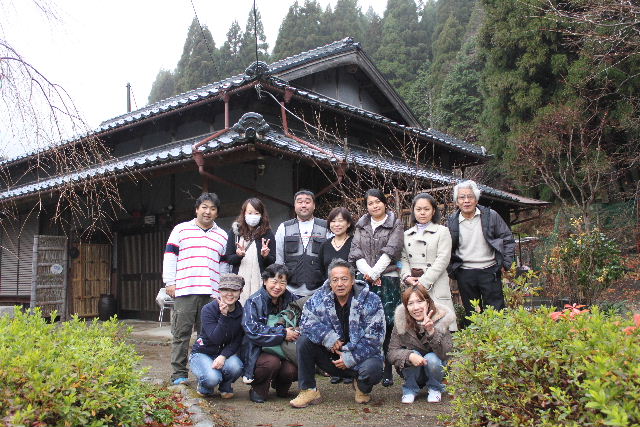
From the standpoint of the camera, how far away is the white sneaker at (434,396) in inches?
164

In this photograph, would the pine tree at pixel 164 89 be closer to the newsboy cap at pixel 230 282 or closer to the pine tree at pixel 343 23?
the pine tree at pixel 343 23

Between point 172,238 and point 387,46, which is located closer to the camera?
point 172,238

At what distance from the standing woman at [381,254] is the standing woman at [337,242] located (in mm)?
116

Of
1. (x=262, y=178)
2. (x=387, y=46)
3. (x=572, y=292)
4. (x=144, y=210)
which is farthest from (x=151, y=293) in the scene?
(x=387, y=46)

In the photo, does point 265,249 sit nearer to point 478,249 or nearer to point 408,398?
point 408,398

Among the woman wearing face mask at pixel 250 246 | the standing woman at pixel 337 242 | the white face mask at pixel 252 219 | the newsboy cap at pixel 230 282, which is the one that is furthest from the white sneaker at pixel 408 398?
the white face mask at pixel 252 219

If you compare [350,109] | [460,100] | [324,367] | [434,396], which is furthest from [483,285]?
[460,100]

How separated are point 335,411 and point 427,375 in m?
0.86

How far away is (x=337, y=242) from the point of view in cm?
493

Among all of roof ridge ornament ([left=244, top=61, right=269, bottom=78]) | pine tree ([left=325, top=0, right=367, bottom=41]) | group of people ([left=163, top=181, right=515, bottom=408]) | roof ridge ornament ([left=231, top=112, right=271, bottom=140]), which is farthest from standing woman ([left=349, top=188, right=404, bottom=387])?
pine tree ([left=325, top=0, right=367, bottom=41])

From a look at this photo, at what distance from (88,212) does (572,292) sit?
9.92 metres

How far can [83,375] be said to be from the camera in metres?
2.67

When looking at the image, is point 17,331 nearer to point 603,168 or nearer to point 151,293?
point 151,293

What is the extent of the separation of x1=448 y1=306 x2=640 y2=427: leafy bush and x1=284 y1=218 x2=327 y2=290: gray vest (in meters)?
2.04
